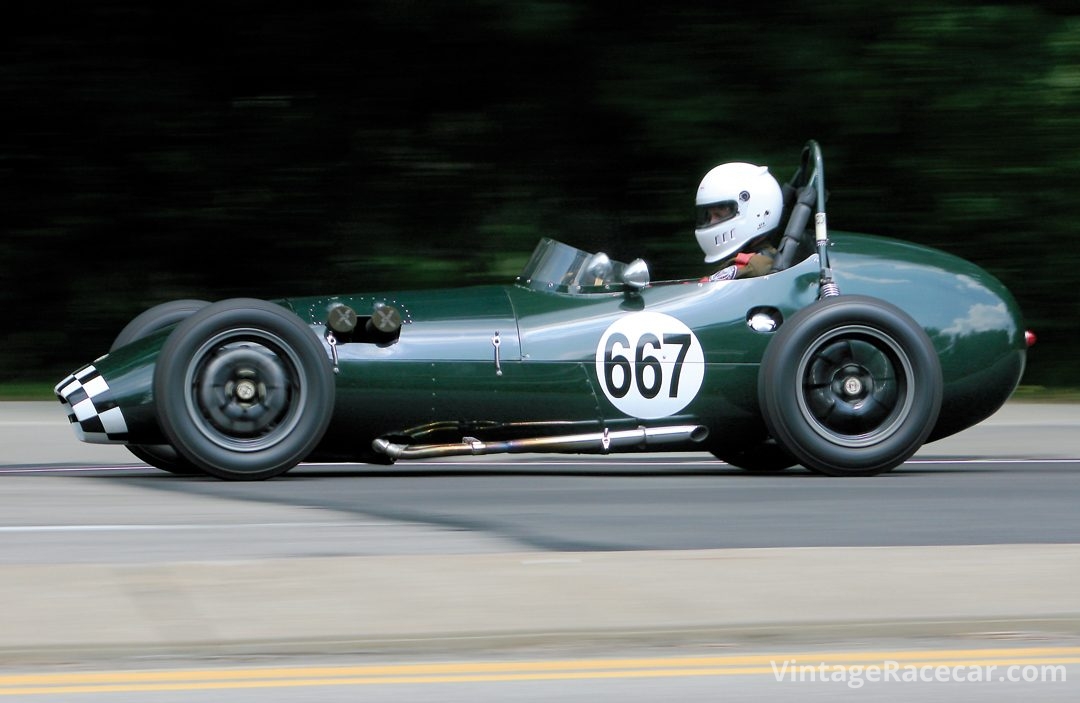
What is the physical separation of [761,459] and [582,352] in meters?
1.38

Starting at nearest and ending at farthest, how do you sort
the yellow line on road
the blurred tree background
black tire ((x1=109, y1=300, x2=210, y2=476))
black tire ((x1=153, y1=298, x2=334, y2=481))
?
1. the yellow line on road
2. black tire ((x1=153, y1=298, x2=334, y2=481))
3. black tire ((x1=109, y1=300, x2=210, y2=476))
4. the blurred tree background

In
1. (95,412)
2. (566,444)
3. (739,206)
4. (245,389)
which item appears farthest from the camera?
(739,206)

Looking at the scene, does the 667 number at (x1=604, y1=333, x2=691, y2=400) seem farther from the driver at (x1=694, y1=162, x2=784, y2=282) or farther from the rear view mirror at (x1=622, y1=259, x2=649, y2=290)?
the driver at (x1=694, y1=162, x2=784, y2=282)

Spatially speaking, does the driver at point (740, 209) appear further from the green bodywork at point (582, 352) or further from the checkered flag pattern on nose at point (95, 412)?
the checkered flag pattern on nose at point (95, 412)

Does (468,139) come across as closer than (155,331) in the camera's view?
No

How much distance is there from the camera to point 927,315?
→ 8.47 meters

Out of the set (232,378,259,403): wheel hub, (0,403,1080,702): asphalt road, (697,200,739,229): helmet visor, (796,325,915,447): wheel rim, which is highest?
(697,200,739,229): helmet visor

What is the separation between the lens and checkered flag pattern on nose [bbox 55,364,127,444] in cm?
783

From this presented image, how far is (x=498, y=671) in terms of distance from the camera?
450 centimetres

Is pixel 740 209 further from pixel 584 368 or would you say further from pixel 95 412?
pixel 95 412

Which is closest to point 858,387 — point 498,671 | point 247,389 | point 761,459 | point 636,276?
point 761,459

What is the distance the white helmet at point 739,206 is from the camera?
29.3 ft

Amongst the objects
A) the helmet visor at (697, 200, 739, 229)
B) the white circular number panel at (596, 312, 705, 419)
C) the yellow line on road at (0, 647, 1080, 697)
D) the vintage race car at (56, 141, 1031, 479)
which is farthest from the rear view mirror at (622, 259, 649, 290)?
the yellow line on road at (0, 647, 1080, 697)

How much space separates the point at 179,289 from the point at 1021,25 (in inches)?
284
